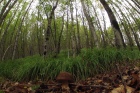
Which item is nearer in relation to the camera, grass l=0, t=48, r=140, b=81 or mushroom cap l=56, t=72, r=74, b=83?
mushroom cap l=56, t=72, r=74, b=83

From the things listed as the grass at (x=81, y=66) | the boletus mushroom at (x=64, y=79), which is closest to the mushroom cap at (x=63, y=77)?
the boletus mushroom at (x=64, y=79)

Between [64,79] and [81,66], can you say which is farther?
[81,66]

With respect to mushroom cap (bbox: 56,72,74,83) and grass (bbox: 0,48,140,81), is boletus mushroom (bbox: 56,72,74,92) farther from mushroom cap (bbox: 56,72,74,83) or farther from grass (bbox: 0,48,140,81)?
grass (bbox: 0,48,140,81)

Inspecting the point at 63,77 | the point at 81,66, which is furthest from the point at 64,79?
the point at 81,66

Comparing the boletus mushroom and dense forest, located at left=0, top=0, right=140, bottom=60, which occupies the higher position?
dense forest, located at left=0, top=0, right=140, bottom=60

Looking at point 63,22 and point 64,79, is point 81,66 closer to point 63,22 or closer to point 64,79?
point 64,79

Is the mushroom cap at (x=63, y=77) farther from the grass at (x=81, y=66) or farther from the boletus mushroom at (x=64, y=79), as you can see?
the grass at (x=81, y=66)

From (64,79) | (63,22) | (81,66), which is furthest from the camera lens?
(63,22)

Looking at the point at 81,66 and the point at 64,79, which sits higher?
the point at 81,66

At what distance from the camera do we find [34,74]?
5.45 metres

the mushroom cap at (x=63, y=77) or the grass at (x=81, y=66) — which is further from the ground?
the grass at (x=81, y=66)

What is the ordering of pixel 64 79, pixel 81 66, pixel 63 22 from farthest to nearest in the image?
pixel 63 22
pixel 81 66
pixel 64 79

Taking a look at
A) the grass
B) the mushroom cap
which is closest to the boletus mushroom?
the mushroom cap

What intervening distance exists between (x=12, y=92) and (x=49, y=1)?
456 inches
